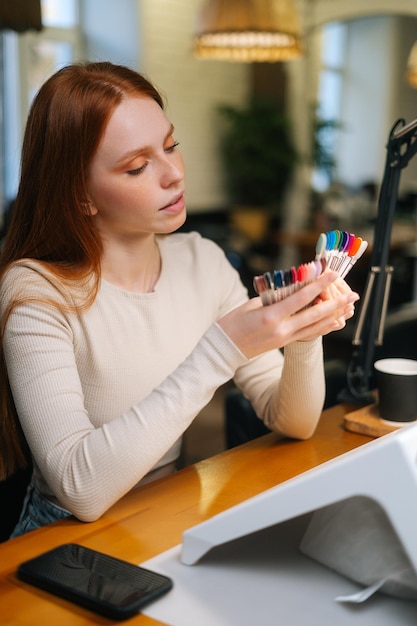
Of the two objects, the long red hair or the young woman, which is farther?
the long red hair

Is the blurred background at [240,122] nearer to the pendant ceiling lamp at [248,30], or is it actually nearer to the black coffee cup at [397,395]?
the pendant ceiling lamp at [248,30]

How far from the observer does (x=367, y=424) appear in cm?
137

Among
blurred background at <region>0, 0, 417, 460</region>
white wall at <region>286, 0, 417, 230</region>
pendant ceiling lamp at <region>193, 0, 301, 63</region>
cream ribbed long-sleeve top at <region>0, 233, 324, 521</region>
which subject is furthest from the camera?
white wall at <region>286, 0, 417, 230</region>

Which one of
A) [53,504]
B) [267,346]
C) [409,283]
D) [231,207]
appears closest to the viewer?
[267,346]

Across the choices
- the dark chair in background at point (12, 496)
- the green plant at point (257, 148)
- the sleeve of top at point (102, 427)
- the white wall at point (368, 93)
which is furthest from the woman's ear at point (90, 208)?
the white wall at point (368, 93)

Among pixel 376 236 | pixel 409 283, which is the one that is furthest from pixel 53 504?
pixel 409 283

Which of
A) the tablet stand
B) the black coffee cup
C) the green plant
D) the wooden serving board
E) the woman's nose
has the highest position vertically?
the woman's nose

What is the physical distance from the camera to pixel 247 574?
0.86 meters

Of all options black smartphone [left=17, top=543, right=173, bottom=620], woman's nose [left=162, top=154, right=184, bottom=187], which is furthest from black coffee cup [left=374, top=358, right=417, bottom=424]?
black smartphone [left=17, top=543, right=173, bottom=620]

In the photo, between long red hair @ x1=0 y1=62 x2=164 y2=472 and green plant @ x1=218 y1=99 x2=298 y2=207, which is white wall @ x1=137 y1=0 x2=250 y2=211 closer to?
green plant @ x1=218 y1=99 x2=298 y2=207

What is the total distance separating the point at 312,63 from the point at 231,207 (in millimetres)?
1400

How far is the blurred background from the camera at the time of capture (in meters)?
5.49

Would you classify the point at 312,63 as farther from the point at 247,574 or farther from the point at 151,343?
the point at 247,574

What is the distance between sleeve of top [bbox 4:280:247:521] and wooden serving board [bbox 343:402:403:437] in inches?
16.0
